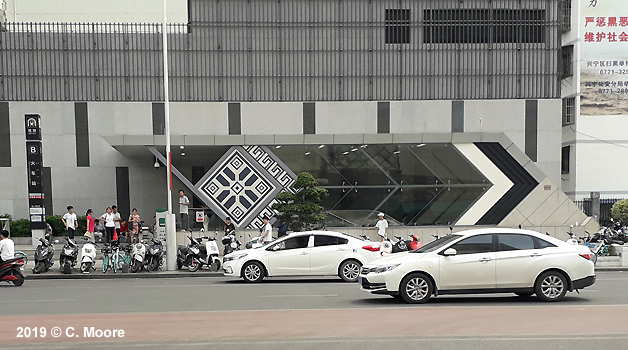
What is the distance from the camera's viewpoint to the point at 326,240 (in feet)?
53.1

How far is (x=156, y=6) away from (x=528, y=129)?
22763 mm

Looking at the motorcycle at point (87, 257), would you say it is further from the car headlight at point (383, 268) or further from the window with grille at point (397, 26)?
the window with grille at point (397, 26)

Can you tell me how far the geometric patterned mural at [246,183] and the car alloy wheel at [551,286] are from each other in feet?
53.0

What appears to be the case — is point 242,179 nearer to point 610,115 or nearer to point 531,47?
point 531,47

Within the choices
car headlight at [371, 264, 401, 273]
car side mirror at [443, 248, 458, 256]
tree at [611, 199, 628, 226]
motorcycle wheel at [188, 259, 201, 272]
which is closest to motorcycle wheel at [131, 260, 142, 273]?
motorcycle wheel at [188, 259, 201, 272]

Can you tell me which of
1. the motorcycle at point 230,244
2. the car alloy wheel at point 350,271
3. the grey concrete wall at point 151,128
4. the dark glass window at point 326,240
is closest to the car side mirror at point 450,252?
the car alloy wheel at point 350,271

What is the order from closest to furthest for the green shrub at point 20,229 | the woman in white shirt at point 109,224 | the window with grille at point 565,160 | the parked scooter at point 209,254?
the parked scooter at point 209,254 < the woman in white shirt at point 109,224 < the green shrub at point 20,229 < the window with grille at point 565,160

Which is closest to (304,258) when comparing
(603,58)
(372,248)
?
(372,248)

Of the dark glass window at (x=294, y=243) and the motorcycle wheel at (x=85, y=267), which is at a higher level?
the dark glass window at (x=294, y=243)

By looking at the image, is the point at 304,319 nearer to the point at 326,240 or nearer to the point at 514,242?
the point at 514,242

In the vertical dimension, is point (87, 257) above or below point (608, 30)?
below

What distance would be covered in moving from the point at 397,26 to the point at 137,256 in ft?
67.6

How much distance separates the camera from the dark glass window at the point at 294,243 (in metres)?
16.1

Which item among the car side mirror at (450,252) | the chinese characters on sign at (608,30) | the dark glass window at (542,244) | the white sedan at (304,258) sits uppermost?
the chinese characters on sign at (608,30)
